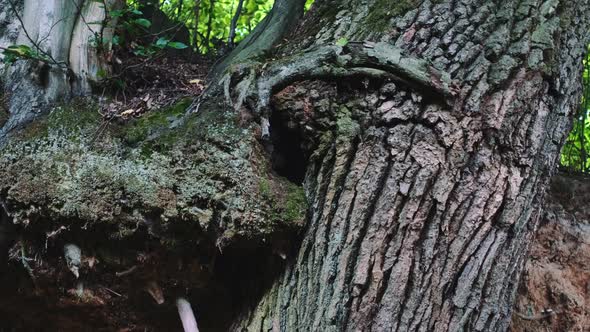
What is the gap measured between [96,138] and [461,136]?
1.29 m

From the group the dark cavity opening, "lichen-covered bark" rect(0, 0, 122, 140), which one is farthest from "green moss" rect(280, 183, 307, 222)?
"lichen-covered bark" rect(0, 0, 122, 140)

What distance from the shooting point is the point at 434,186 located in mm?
2010

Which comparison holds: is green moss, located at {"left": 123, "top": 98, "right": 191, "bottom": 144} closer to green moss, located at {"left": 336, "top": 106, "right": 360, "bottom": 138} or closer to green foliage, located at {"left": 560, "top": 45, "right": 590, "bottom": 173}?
green moss, located at {"left": 336, "top": 106, "right": 360, "bottom": 138}

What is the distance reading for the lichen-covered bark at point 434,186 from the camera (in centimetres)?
195

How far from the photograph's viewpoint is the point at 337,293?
195 centimetres

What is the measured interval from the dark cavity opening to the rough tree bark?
0.05ft

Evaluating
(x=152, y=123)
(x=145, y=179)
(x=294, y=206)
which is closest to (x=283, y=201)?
(x=294, y=206)

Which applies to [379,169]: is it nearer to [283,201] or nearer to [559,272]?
[283,201]

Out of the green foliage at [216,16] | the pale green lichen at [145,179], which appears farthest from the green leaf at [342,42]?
the green foliage at [216,16]

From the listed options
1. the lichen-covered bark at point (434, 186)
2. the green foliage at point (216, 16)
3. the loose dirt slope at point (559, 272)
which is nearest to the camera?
the lichen-covered bark at point (434, 186)

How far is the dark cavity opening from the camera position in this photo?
218 cm

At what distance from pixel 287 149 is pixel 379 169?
403 mm

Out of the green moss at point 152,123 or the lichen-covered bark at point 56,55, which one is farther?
the lichen-covered bark at point 56,55

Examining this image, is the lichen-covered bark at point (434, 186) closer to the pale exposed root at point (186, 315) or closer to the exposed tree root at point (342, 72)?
the exposed tree root at point (342, 72)
